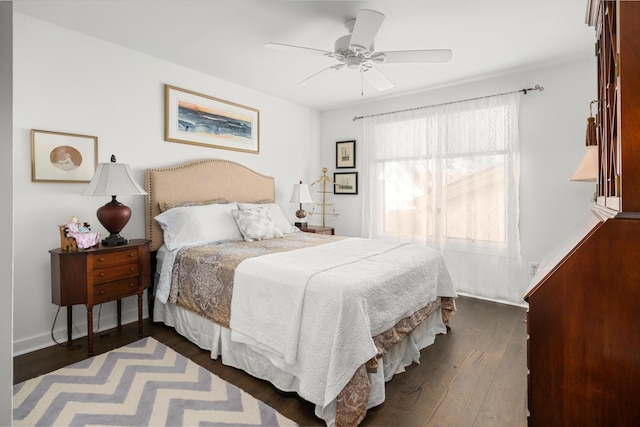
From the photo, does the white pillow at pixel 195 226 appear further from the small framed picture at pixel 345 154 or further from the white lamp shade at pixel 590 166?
the white lamp shade at pixel 590 166

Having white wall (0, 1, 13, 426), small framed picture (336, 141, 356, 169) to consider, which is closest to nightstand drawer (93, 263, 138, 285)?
white wall (0, 1, 13, 426)

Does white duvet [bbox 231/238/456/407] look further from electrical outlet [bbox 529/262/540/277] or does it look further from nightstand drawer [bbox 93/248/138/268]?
electrical outlet [bbox 529/262/540/277]

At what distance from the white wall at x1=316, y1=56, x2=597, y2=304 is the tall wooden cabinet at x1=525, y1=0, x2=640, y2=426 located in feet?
9.23

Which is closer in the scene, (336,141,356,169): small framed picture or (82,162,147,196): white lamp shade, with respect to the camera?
(82,162,147,196): white lamp shade

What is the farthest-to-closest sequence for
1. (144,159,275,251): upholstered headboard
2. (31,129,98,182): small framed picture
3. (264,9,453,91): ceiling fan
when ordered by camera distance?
1. (144,159,275,251): upholstered headboard
2. (31,129,98,182): small framed picture
3. (264,9,453,91): ceiling fan

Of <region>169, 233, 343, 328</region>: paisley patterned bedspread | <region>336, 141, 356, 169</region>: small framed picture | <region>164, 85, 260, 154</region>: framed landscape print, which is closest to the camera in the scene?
<region>169, 233, 343, 328</region>: paisley patterned bedspread

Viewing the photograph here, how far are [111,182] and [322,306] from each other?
1.96 meters

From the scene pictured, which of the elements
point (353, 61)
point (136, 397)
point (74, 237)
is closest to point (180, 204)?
point (74, 237)

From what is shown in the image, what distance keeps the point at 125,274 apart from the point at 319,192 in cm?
328

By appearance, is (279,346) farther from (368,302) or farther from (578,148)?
(578,148)

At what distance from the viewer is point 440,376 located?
216cm

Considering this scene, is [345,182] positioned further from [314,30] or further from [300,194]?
[314,30]

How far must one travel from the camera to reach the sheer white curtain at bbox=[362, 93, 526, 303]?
363 cm

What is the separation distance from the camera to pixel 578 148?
129 inches
